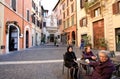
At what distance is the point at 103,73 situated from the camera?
4328 millimetres

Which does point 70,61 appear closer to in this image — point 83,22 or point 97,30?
point 97,30

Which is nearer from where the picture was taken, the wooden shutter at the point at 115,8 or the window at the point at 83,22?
the wooden shutter at the point at 115,8

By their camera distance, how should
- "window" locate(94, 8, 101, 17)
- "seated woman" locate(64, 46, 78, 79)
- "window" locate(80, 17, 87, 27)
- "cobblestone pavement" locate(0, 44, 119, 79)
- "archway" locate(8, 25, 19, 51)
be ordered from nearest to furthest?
"seated woman" locate(64, 46, 78, 79), "cobblestone pavement" locate(0, 44, 119, 79), "window" locate(94, 8, 101, 17), "archway" locate(8, 25, 19, 51), "window" locate(80, 17, 87, 27)

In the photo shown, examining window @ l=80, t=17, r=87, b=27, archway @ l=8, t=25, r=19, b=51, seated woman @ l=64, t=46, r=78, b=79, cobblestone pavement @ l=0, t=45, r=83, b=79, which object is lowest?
cobblestone pavement @ l=0, t=45, r=83, b=79

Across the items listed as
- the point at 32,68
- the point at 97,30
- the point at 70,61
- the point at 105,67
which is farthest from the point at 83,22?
the point at 105,67

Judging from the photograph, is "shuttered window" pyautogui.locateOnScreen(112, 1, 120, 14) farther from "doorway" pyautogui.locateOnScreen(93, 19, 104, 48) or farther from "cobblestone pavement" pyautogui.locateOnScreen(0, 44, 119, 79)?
"cobblestone pavement" pyautogui.locateOnScreen(0, 44, 119, 79)

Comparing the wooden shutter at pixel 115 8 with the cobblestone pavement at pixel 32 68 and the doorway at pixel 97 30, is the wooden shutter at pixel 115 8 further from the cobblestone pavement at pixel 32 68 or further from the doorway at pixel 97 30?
the cobblestone pavement at pixel 32 68

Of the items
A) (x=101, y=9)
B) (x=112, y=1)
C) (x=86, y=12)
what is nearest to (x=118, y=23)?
(x=112, y=1)

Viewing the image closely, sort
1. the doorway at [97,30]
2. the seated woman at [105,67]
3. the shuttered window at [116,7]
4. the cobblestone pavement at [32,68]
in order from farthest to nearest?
the doorway at [97,30], the shuttered window at [116,7], the cobblestone pavement at [32,68], the seated woman at [105,67]

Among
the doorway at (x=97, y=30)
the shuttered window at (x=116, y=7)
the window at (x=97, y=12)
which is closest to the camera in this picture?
the shuttered window at (x=116, y=7)

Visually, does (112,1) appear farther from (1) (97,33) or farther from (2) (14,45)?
(2) (14,45)

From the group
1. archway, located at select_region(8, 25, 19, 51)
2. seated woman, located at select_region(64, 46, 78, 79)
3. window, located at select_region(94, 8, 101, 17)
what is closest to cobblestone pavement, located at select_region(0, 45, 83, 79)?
seated woman, located at select_region(64, 46, 78, 79)

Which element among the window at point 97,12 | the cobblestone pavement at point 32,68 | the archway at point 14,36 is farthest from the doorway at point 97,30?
the cobblestone pavement at point 32,68

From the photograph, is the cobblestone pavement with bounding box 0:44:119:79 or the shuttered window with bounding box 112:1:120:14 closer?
the cobblestone pavement with bounding box 0:44:119:79
